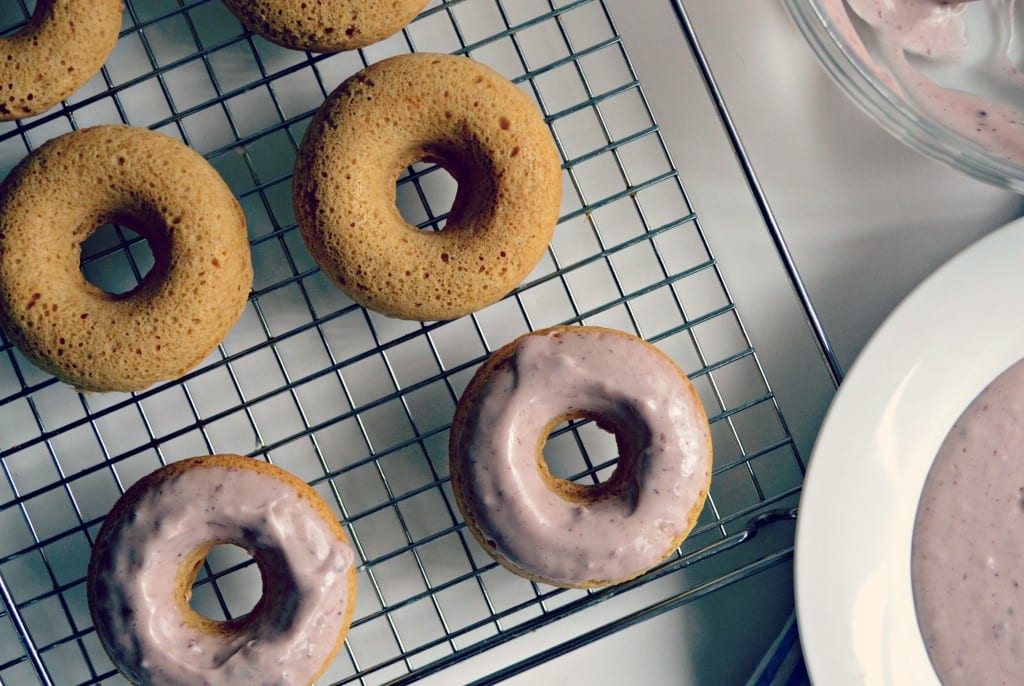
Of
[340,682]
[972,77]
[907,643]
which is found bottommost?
[907,643]

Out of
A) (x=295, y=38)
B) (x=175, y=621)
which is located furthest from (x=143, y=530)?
(x=295, y=38)

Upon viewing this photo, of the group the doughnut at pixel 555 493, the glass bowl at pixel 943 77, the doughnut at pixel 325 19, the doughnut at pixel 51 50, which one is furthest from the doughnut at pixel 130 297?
the glass bowl at pixel 943 77

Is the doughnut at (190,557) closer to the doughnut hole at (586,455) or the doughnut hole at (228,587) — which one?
the doughnut hole at (228,587)

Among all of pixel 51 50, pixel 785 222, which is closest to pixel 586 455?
pixel 785 222

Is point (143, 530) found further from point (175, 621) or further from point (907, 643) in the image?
point (907, 643)

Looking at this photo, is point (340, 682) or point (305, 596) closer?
point (305, 596)

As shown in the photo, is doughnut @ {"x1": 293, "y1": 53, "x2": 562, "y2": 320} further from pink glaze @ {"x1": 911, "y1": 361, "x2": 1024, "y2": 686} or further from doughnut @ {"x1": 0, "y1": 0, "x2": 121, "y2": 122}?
pink glaze @ {"x1": 911, "y1": 361, "x2": 1024, "y2": 686}
